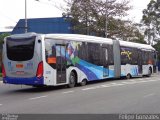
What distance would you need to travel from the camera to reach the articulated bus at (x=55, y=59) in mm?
18750

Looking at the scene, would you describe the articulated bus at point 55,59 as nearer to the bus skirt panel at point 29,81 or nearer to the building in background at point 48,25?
the bus skirt panel at point 29,81

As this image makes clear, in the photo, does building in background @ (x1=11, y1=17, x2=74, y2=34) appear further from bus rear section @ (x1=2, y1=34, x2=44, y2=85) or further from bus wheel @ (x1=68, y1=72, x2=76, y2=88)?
bus rear section @ (x1=2, y1=34, x2=44, y2=85)

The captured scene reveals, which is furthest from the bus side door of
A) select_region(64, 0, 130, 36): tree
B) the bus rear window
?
select_region(64, 0, 130, 36): tree

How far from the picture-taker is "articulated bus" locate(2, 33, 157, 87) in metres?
18.8

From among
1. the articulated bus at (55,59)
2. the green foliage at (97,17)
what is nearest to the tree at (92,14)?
the green foliage at (97,17)

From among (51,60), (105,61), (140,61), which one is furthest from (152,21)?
(51,60)

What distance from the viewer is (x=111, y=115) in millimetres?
11531

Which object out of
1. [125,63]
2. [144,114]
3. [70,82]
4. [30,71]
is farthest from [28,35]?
[125,63]

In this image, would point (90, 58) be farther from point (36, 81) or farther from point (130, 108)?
point (130, 108)

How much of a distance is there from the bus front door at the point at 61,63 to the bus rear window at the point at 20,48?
64.5 inches

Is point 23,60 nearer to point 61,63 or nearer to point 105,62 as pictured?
point 61,63

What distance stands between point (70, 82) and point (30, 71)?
3.16 m

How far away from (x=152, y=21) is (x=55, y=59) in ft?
191

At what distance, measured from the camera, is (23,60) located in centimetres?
1900
